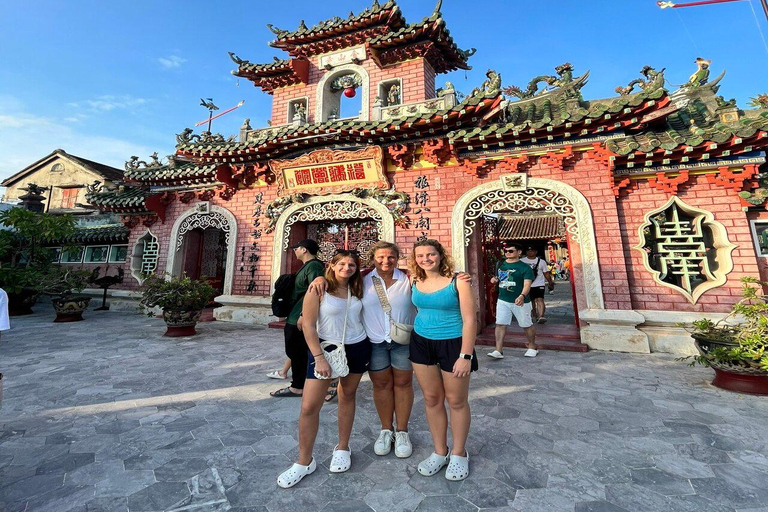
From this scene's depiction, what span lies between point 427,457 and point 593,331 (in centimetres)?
459

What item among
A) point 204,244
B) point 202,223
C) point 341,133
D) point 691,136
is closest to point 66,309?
point 204,244

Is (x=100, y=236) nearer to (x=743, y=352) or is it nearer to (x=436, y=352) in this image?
(x=436, y=352)

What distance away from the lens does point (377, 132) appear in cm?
674

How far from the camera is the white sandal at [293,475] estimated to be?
1.99m

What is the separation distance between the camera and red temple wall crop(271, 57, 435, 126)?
27.8 feet

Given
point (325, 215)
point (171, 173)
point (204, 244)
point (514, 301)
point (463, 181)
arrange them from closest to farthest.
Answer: point (514, 301) < point (463, 181) < point (325, 215) < point (171, 173) < point (204, 244)

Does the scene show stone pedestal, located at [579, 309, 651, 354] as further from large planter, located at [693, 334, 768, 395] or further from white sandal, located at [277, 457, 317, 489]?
white sandal, located at [277, 457, 317, 489]

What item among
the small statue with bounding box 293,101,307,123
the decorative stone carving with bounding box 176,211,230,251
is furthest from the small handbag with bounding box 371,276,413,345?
the decorative stone carving with bounding box 176,211,230,251

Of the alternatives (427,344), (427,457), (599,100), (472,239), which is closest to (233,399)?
(427,457)

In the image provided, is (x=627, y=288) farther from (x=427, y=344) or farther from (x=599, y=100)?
(x=599, y=100)

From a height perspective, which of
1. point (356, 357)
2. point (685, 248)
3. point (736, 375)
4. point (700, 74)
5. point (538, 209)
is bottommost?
point (736, 375)

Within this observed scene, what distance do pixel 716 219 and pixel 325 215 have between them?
25.0 ft

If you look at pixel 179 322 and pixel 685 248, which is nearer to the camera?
pixel 685 248

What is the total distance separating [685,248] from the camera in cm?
562
